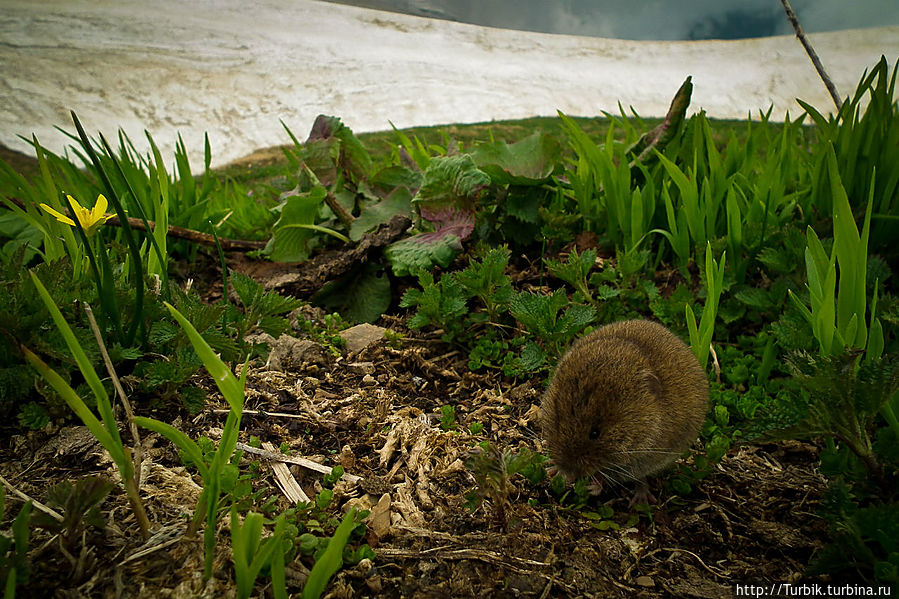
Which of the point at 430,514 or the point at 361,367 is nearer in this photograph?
the point at 430,514

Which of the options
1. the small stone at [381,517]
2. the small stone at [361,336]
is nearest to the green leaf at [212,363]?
the small stone at [381,517]

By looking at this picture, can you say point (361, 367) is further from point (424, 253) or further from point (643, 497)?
point (643, 497)

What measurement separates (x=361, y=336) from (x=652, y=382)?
1429 mm

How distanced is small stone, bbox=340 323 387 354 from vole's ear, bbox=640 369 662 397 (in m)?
1.31

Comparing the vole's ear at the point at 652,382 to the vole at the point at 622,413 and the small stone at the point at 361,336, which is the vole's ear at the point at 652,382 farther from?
the small stone at the point at 361,336

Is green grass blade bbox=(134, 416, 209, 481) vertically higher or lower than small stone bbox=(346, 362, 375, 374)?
higher

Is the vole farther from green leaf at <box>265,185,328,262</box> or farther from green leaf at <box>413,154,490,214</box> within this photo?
green leaf at <box>265,185,328,262</box>

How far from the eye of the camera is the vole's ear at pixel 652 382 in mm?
1753

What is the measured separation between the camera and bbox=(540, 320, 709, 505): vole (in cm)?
169

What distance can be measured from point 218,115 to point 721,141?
11.5m

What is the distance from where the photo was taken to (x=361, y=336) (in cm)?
268

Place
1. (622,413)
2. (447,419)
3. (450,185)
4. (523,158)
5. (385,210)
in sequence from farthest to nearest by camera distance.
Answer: (385,210), (523,158), (450,185), (447,419), (622,413)

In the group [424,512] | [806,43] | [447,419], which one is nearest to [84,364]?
[424,512]

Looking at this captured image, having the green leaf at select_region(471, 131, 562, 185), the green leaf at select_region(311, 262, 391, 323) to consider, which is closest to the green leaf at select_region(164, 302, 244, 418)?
the green leaf at select_region(311, 262, 391, 323)
